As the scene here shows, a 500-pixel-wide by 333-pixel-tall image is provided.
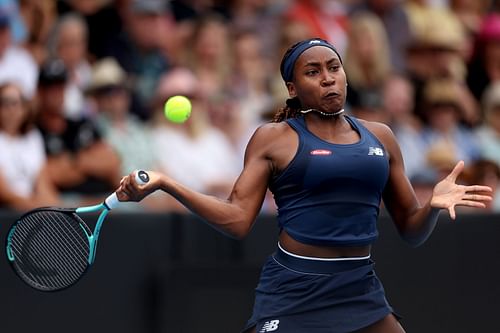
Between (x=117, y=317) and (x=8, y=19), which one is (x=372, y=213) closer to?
(x=117, y=317)

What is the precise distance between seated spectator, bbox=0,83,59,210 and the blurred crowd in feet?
0.03

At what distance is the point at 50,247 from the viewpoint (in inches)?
223

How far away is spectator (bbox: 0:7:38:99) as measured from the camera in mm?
9062

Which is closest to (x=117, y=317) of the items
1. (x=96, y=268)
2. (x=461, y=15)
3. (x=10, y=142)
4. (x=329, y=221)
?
(x=96, y=268)

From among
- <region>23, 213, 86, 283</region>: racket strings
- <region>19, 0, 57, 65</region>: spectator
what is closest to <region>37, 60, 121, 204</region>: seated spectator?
<region>19, 0, 57, 65</region>: spectator

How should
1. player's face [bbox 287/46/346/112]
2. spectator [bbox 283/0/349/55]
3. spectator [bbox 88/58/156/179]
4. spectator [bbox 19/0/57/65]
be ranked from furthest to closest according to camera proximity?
spectator [bbox 283/0/349/55] → spectator [bbox 19/0/57/65] → spectator [bbox 88/58/156/179] → player's face [bbox 287/46/346/112]

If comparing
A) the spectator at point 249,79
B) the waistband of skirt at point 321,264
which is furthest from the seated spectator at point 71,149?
the waistband of skirt at point 321,264

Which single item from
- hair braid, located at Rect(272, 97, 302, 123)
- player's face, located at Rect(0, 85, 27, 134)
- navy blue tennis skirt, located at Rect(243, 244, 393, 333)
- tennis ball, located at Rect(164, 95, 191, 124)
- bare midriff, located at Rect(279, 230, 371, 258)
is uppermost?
tennis ball, located at Rect(164, 95, 191, 124)

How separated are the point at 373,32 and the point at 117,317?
4540 millimetres

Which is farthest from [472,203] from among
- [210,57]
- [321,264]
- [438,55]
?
[438,55]

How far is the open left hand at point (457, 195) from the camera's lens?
5.20 m

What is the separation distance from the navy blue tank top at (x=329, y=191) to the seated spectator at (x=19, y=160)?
3.29m

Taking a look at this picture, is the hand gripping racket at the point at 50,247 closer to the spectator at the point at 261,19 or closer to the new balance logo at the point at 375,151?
the new balance logo at the point at 375,151

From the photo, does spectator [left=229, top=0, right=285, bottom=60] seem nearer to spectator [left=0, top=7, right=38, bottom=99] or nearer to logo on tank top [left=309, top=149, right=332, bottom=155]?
spectator [left=0, top=7, right=38, bottom=99]
